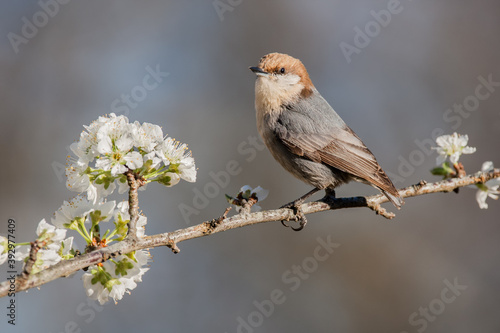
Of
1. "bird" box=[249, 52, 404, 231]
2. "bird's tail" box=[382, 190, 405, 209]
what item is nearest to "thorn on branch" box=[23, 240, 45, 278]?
"bird" box=[249, 52, 404, 231]

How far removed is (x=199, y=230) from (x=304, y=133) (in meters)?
1.68

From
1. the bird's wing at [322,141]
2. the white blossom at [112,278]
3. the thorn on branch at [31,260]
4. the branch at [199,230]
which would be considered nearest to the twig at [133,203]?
the branch at [199,230]

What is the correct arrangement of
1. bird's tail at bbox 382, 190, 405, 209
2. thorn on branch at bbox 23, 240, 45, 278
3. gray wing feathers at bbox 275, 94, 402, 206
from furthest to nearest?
1. gray wing feathers at bbox 275, 94, 402, 206
2. bird's tail at bbox 382, 190, 405, 209
3. thorn on branch at bbox 23, 240, 45, 278

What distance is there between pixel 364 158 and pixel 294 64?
88 cm

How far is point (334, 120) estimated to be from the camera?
11.3ft

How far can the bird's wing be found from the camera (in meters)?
3.24

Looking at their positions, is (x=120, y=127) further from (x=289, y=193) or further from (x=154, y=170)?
(x=289, y=193)

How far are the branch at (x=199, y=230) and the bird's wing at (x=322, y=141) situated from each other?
0.42 metres

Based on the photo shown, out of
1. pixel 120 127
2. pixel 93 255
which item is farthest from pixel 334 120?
pixel 93 255

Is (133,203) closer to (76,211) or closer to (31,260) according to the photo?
(76,211)

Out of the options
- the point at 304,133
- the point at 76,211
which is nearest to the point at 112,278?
the point at 76,211

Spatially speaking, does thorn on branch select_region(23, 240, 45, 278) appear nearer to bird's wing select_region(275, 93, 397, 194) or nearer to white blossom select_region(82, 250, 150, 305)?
white blossom select_region(82, 250, 150, 305)

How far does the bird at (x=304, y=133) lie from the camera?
10.7 ft

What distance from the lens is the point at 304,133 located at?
3.29 meters
